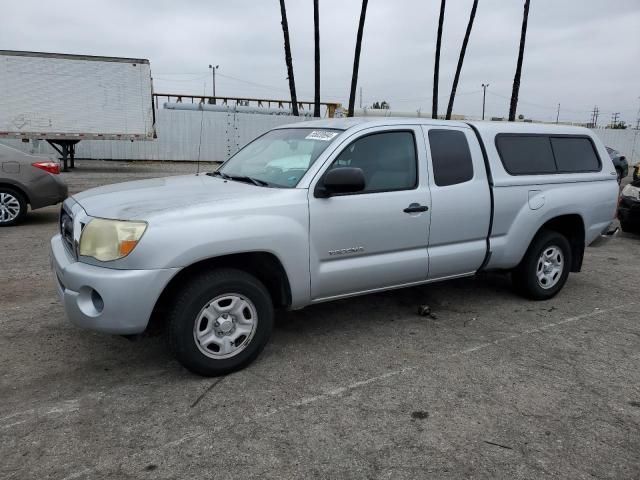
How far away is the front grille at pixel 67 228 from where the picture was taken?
355 cm

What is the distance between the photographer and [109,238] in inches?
123

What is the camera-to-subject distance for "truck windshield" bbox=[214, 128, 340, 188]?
3869mm

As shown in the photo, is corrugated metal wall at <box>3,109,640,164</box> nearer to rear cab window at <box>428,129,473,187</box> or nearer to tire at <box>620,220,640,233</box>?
tire at <box>620,220,640,233</box>

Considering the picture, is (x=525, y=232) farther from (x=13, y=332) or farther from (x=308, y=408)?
(x=13, y=332)

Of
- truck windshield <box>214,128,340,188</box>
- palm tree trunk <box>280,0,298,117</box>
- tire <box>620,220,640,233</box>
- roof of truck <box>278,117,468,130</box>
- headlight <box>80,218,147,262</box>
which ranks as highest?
palm tree trunk <box>280,0,298,117</box>

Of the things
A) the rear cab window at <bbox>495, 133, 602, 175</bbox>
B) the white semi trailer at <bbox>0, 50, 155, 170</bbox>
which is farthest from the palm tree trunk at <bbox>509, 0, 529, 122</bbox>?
the rear cab window at <bbox>495, 133, 602, 175</bbox>

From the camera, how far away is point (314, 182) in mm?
3689

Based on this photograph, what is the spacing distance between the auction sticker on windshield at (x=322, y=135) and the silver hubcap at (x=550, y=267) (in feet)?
8.26

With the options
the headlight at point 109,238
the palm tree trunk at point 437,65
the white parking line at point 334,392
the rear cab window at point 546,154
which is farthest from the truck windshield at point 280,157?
the palm tree trunk at point 437,65

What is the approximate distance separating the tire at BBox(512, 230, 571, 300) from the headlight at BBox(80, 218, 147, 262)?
3658 mm

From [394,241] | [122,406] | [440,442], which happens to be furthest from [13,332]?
[440,442]

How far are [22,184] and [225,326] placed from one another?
650cm

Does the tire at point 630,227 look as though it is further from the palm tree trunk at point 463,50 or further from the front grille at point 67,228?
the palm tree trunk at point 463,50

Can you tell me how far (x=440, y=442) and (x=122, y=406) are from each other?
72.1 inches
